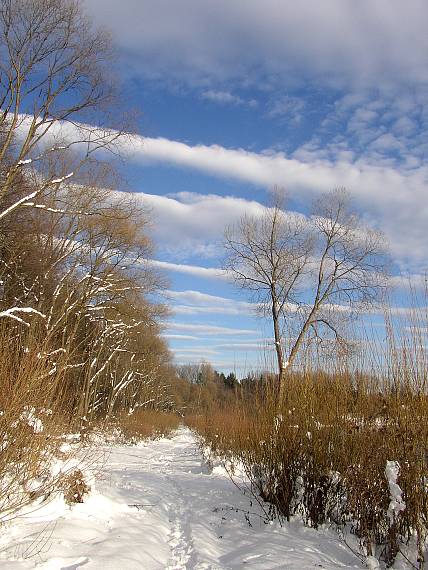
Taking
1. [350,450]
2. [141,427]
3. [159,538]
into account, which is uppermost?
[350,450]

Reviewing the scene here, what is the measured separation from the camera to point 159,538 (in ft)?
18.4

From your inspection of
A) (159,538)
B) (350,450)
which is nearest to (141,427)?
(159,538)

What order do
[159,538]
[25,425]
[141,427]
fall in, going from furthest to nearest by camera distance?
1. [141,427]
2. [159,538]
3. [25,425]

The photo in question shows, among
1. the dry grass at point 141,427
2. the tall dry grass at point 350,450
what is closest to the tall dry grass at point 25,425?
the tall dry grass at point 350,450

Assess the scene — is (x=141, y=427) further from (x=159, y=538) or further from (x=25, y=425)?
(x=25, y=425)

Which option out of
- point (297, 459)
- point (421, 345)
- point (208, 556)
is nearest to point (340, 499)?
point (297, 459)

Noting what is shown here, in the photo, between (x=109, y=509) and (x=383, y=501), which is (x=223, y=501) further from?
(x=383, y=501)

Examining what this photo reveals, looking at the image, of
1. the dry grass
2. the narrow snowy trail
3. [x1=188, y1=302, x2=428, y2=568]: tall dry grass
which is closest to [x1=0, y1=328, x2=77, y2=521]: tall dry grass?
the narrow snowy trail

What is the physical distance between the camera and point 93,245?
17.9 meters

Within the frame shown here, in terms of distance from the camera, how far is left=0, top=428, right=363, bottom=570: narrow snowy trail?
4.31m

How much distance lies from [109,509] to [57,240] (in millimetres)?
12201

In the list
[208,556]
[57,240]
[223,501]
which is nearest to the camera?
[208,556]

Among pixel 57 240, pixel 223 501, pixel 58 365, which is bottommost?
pixel 223 501

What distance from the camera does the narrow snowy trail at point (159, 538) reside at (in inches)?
170
